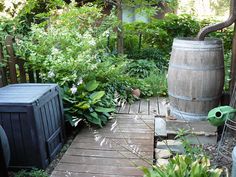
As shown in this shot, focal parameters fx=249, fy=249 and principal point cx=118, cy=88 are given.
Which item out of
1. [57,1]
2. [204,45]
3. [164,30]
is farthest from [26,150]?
[164,30]

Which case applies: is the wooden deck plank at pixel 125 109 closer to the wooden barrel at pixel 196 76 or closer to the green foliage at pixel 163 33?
the wooden barrel at pixel 196 76

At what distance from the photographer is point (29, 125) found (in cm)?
204

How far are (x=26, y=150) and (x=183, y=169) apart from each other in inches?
50.8

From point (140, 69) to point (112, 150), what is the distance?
2.78 meters

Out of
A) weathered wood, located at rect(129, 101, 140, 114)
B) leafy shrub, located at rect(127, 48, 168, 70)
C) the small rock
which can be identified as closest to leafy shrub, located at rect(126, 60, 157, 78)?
leafy shrub, located at rect(127, 48, 168, 70)

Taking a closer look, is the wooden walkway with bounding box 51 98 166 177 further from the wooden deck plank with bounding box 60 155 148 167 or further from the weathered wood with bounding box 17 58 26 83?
the weathered wood with bounding box 17 58 26 83

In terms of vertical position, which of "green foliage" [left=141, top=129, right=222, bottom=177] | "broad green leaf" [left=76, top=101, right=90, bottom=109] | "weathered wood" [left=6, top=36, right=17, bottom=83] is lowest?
"green foliage" [left=141, top=129, right=222, bottom=177]

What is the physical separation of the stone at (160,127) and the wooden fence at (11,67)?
1726mm

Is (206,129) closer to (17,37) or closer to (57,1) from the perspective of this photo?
(17,37)

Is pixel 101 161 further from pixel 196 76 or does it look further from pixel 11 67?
pixel 11 67

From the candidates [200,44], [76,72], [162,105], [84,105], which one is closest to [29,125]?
[84,105]

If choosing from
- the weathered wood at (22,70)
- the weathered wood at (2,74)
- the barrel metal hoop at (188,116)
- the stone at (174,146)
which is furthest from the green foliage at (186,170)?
the weathered wood at (22,70)

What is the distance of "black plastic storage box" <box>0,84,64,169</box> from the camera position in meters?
2.03

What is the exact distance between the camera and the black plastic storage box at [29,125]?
6.65 ft
